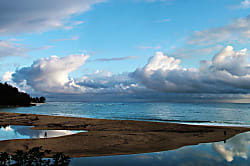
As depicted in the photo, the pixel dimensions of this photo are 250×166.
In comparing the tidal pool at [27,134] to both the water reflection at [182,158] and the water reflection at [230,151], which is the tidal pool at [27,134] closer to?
the water reflection at [182,158]

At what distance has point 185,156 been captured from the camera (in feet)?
60.1

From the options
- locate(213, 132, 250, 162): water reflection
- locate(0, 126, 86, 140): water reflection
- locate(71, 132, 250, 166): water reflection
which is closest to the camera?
locate(71, 132, 250, 166): water reflection

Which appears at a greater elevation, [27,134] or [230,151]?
[230,151]

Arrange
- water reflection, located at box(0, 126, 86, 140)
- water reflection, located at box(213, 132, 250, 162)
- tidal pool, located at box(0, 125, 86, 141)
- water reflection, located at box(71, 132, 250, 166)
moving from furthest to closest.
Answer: water reflection, located at box(0, 126, 86, 140) → tidal pool, located at box(0, 125, 86, 141) → water reflection, located at box(213, 132, 250, 162) → water reflection, located at box(71, 132, 250, 166)

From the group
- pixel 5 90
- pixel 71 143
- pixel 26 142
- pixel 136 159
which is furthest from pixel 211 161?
pixel 5 90

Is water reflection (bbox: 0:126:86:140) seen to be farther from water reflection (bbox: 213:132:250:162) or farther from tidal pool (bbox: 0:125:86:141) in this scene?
water reflection (bbox: 213:132:250:162)

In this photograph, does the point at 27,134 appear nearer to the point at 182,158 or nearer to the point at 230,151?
the point at 182,158

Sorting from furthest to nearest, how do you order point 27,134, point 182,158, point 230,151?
point 27,134 < point 230,151 < point 182,158

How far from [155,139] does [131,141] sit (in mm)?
3236

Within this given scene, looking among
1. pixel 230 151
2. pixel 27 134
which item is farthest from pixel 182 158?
pixel 27 134

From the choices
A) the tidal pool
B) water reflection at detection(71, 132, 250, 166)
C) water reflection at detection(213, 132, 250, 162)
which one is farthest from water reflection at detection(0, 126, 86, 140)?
water reflection at detection(213, 132, 250, 162)

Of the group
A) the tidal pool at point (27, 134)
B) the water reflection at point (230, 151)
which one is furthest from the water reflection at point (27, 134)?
the water reflection at point (230, 151)

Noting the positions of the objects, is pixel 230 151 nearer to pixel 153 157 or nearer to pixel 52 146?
pixel 153 157

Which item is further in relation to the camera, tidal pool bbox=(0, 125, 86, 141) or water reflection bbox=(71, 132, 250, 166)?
tidal pool bbox=(0, 125, 86, 141)
